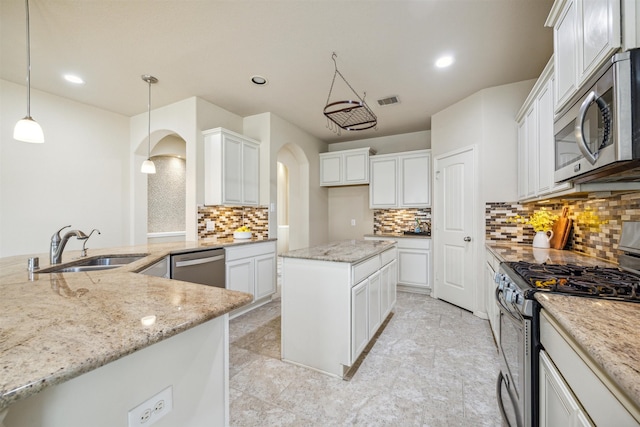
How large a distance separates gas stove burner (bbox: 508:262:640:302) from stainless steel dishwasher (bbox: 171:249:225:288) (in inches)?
103

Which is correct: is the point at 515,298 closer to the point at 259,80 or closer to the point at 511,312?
the point at 511,312

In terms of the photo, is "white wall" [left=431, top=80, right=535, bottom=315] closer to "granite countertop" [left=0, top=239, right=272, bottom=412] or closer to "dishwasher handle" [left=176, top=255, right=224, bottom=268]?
"dishwasher handle" [left=176, top=255, right=224, bottom=268]

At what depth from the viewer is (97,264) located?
219 centimetres

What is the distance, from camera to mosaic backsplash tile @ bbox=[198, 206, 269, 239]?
372 cm

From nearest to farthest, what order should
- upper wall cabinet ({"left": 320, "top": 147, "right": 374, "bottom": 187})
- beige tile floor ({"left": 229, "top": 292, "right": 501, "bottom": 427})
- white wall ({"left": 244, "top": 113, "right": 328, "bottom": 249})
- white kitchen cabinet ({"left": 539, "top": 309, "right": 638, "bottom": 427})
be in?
white kitchen cabinet ({"left": 539, "top": 309, "right": 638, "bottom": 427}) < beige tile floor ({"left": 229, "top": 292, "right": 501, "bottom": 427}) < white wall ({"left": 244, "top": 113, "right": 328, "bottom": 249}) < upper wall cabinet ({"left": 320, "top": 147, "right": 374, "bottom": 187})

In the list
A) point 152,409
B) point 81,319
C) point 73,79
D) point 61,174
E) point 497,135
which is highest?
point 73,79

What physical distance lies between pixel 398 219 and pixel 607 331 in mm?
4331

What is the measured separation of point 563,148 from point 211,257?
305 centimetres

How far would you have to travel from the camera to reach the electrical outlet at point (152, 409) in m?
0.72

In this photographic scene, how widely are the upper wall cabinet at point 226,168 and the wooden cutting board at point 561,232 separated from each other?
3.55m

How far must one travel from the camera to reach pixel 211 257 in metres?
2.90

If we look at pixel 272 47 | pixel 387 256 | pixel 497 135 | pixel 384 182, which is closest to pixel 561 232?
pixel 497 135

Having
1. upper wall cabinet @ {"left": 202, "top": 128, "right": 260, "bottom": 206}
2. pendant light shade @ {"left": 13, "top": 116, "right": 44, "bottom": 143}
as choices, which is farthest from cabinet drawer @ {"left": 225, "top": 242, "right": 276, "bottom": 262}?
pendant light shade @ {"left": 13, "top": 116, "right": 44, "bottom": 143}

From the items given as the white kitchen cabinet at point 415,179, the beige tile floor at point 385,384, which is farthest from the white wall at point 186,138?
the white kitchen cabinet at point 415,179
